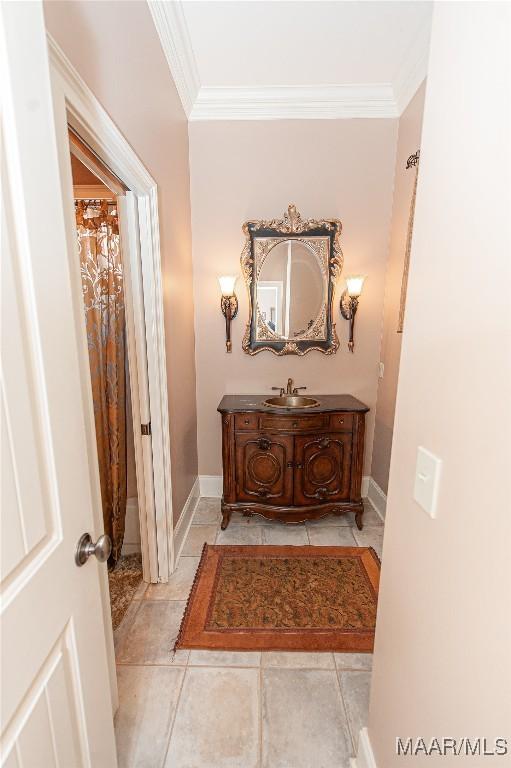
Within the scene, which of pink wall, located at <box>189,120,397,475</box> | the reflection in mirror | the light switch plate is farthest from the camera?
the reflection in mirror

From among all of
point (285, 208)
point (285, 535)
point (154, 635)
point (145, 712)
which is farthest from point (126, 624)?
point (285, 208)

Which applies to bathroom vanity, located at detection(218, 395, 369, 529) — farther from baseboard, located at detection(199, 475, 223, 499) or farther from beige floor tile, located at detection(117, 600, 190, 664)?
beige floor tile, located at detection(117, 600, 190, 664)

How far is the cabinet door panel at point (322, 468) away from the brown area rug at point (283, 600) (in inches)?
13.6

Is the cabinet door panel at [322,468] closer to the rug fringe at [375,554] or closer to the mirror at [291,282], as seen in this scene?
the rug fringe at [375,554]

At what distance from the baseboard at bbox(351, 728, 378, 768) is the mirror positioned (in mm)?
2094

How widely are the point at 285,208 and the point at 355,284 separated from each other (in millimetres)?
782

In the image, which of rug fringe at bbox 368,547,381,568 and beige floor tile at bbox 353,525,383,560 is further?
beige floor tile at bbox 353,525,383,560

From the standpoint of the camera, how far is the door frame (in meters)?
1.32

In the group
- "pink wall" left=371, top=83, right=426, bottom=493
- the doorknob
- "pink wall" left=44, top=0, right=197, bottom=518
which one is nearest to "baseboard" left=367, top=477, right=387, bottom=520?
"pink wall" left=371, top=83, right=426, bottom=493

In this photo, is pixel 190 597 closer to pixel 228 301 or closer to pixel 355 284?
pixel 228 301

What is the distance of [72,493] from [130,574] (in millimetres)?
1676

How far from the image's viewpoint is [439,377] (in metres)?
0.69

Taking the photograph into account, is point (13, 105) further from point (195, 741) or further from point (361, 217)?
point (361, 217)

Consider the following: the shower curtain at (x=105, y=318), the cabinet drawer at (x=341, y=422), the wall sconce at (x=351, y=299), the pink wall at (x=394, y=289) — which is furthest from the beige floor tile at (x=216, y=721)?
the wall sconce at (x=351, y=299)
